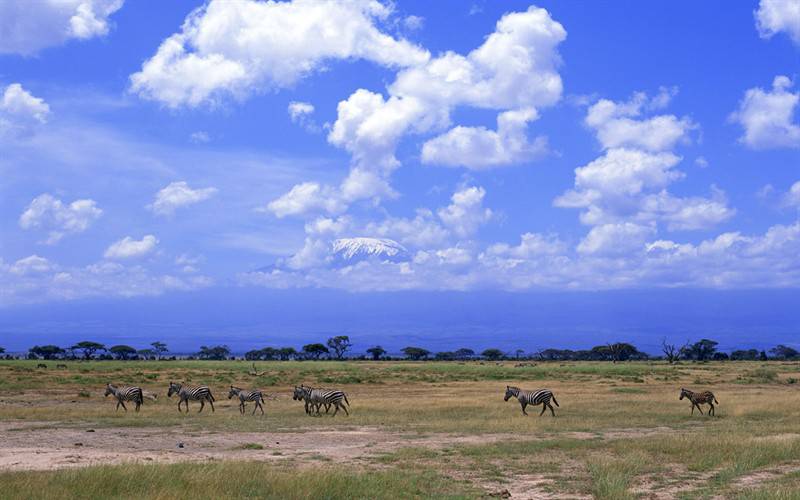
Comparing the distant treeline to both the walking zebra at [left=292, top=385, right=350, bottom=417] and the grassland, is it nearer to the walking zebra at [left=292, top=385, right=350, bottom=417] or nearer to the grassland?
the grassland

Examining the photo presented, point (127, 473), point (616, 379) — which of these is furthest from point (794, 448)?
point (616, 379)

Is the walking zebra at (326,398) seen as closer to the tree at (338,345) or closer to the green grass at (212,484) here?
the green grass at (212,484)

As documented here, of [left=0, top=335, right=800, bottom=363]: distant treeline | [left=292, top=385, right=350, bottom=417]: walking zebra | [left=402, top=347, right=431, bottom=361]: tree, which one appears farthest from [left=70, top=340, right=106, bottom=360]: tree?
[left=292, top=385, right=350, bottom=417]: walking zebra

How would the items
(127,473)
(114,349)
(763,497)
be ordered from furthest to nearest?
(114,349), (127,473), (763,497)

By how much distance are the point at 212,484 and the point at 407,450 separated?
7.18 m

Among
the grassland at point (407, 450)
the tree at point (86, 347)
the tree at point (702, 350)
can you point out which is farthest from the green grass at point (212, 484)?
the tree at point (702, 350)

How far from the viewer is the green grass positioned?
1352 cm

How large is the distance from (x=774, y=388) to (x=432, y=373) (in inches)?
1209

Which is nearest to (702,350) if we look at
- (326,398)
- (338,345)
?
(338,345)

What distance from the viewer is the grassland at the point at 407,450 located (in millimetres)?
14676

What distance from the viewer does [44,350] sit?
132m

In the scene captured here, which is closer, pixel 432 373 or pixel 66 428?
pixel 66 428

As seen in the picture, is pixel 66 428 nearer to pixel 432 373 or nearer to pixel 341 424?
pixel 341 424

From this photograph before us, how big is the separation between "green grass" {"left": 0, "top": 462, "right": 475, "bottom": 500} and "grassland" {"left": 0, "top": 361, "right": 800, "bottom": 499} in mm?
39
